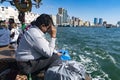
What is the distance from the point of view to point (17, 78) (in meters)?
5.23

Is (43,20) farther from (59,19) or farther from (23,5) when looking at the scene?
(59,19)

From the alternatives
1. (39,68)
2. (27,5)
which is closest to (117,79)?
(27,5)

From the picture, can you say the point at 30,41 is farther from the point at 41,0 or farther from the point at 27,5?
the point at 41,0

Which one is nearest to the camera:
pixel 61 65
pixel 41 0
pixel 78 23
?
pixel 61 65

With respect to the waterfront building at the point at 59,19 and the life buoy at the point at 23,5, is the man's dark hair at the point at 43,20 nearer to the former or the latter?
the life buoy at the point at 23,5

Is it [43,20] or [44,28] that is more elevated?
[43,20]

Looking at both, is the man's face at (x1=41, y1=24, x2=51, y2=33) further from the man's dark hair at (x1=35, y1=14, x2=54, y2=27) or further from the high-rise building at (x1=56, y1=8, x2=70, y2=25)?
the high-rise building at (x1=56, y1=8, x2=70, y2=25)

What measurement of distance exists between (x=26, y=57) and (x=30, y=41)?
30cm

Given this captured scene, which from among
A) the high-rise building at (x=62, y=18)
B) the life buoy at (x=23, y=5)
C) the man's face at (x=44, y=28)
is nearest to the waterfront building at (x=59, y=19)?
the high-rise building at (x=62, y=18)

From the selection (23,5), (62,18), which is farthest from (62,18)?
(23,5)

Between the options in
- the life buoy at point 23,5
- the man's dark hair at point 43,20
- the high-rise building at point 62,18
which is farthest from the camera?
the high-rise building at point 62,18

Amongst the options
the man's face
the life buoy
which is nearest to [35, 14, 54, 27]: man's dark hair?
Result: the man's face

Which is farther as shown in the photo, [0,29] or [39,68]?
[0,29]

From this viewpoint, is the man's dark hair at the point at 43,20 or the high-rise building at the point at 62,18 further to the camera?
the high-rise building at the point at 62,18
